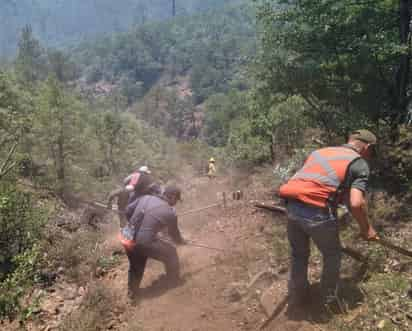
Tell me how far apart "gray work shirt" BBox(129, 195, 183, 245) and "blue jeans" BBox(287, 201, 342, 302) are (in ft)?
5.44

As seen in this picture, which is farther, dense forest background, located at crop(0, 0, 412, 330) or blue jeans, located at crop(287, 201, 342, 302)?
dense forest background, located at crop(0, 0, 412, 330)

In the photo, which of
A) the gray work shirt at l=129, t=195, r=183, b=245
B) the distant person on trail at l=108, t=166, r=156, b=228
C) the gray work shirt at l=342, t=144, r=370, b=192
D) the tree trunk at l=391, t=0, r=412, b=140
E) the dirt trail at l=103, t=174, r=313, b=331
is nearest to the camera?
the gray work shirt at l=342, t=144, r=370, b=192

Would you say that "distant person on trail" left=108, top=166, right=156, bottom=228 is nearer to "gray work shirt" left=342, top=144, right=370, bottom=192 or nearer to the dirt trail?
the dirt trail

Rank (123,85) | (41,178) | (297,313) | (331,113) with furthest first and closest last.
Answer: (123,85) → (41,178) → (331,113) → (297,313)

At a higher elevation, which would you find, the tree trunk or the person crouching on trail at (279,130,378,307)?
the tree trunk

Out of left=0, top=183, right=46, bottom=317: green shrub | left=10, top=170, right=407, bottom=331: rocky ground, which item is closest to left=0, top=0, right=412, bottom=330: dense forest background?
left=0, top=183, right=46, bottom=317: green shrub

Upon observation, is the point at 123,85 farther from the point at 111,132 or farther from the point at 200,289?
the point at 200,289

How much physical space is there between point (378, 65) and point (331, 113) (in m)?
1.11

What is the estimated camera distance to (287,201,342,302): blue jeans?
12.1 feet

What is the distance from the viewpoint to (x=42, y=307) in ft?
19.6

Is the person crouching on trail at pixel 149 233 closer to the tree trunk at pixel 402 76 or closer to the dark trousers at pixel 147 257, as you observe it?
the dark trousers at pixel 147 257

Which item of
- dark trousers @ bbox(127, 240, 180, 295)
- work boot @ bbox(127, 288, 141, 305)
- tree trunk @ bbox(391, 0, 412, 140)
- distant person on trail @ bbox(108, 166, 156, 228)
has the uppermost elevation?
tree trunk @ bbox(391, 0, 412, 140)

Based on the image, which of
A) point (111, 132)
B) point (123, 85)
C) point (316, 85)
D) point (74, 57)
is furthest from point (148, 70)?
point (316, 85)

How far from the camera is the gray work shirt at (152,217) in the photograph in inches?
194
